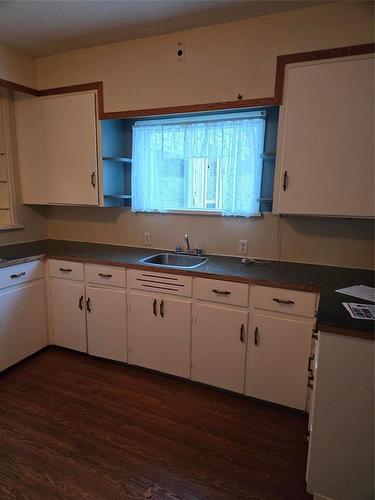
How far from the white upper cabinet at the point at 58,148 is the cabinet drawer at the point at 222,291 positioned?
125 cm

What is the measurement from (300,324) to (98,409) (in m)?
1.45

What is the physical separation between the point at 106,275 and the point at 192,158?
1.23 metres

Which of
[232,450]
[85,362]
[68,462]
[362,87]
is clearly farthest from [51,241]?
A: [362,87]

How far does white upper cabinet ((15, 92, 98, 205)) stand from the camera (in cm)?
261

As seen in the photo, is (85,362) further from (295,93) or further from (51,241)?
(295,93)

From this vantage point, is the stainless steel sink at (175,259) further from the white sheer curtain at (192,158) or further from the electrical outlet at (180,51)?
the electrical outlet at (180,51)

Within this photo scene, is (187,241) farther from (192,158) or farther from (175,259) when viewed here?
(192,158)

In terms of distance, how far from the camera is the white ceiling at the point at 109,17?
6.29ft

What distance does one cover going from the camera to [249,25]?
81.3 inches

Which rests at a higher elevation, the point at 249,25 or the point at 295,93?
the point at 249,25

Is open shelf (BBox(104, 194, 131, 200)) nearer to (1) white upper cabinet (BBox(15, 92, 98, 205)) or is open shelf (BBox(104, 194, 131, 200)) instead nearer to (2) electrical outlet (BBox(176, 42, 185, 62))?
(1) white upper cabinet (BBox(15, 92, 98, 205))

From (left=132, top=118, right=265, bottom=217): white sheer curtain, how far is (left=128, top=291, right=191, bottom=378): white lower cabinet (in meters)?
0.87

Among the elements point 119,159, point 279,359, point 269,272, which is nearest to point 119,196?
point 119,159

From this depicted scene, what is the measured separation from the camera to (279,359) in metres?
2.00
